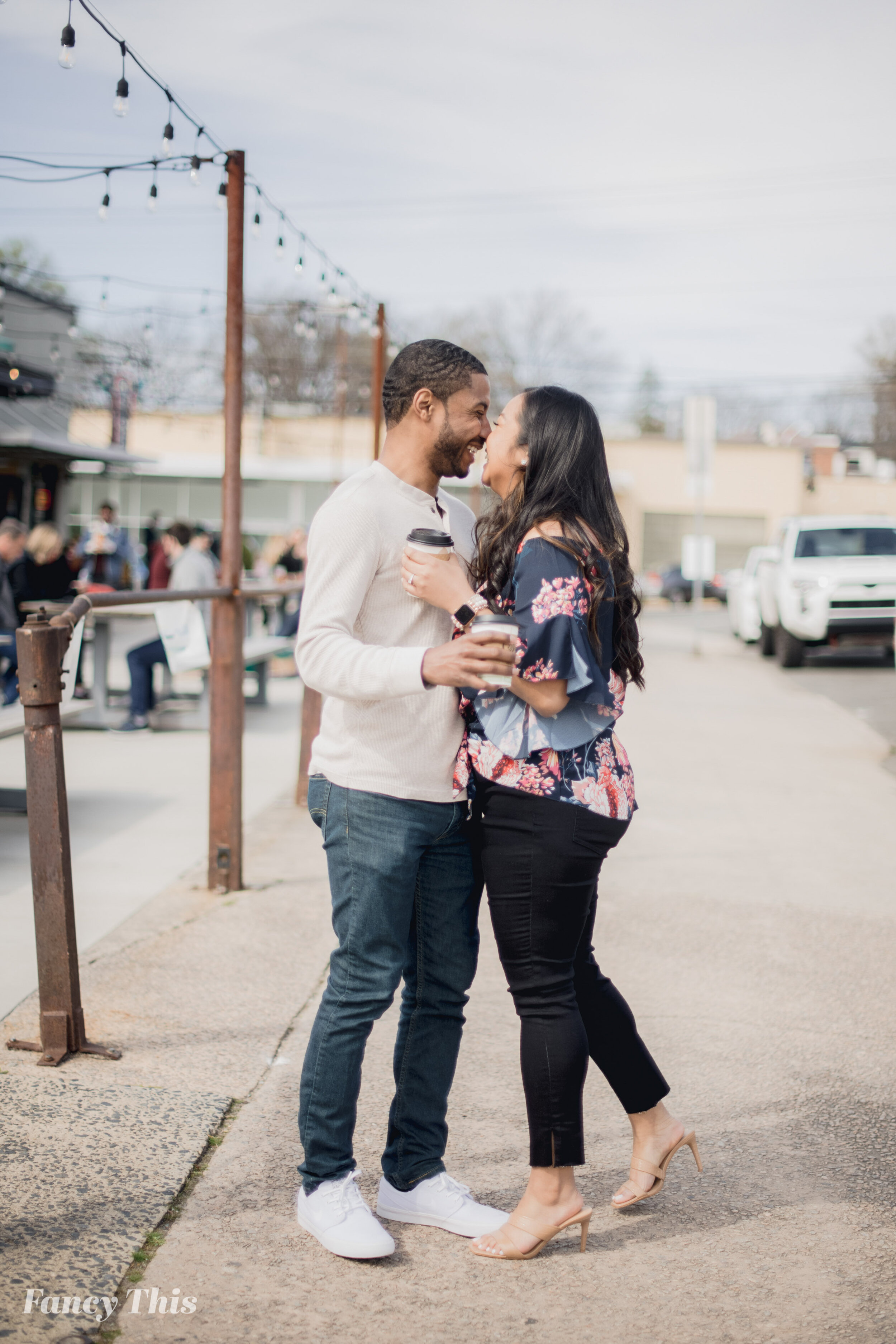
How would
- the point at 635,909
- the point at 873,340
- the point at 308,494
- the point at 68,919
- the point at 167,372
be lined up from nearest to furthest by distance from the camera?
the point at 68,919
the point at 635,909
the point at 167,372
the point at 308,494
the point at 873,340

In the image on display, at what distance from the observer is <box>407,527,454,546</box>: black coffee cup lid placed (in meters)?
2.44

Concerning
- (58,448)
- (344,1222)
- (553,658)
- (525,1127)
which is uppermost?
(58,448)

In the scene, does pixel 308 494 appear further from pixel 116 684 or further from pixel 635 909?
pixel 635 909

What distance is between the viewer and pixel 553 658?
241cm

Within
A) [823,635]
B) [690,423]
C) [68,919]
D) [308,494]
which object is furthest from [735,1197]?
[308,494]

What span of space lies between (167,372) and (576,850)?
24179 millimetres

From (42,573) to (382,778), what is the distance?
944cm

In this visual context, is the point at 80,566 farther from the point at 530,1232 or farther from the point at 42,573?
the point at 530,1232

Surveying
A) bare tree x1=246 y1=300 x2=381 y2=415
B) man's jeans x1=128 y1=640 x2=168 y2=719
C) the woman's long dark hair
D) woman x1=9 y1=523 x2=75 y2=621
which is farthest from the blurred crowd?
bare tree x1=246 y1=300 x2=381 y2=415

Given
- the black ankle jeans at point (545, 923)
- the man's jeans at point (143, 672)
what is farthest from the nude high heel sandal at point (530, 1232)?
the man's jeans at point (143, 672)

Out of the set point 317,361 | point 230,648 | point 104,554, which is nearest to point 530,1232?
point 230,648

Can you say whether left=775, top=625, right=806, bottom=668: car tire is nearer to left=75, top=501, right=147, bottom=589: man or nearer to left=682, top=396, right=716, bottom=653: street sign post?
left=682, top=396, right=716, bottom=653: street sign post

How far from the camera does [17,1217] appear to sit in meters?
2.65

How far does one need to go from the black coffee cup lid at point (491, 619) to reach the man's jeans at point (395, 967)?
44 cm
